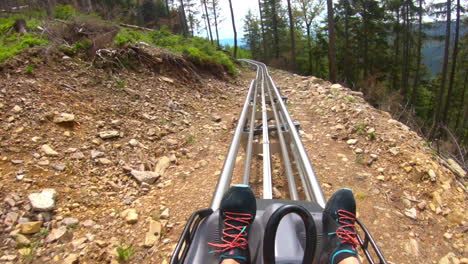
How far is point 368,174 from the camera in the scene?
3621 mm

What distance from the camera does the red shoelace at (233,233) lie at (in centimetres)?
164

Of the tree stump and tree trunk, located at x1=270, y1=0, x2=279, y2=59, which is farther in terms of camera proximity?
tree trunk, located at x1=270, y1=0, x2=279, y2=59

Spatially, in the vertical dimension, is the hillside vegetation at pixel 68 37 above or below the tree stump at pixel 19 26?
below

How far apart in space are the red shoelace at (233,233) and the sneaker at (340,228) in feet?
1.83

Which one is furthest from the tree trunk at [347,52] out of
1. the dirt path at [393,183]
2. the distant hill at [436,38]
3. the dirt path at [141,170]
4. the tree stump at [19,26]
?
the tree stump at [19,26]

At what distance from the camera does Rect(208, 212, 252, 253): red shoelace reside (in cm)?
164

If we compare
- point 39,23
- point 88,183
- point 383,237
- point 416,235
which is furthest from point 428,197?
point 39,23

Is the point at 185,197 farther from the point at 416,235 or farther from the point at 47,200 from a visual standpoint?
the point at 416,235

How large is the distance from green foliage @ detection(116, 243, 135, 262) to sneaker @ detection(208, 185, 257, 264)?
1253 millimetres

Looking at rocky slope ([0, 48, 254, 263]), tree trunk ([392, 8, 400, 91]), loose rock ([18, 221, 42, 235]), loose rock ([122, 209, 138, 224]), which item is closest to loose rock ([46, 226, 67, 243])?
rocky slope ([0, 48, 254, 263])

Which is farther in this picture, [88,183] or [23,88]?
[23,88]

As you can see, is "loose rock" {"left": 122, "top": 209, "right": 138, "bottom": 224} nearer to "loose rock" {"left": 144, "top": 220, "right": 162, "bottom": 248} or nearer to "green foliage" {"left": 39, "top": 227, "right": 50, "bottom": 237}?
"loose rock" {"left": 144, "top": 220, "right": 162, "bottom": 248}

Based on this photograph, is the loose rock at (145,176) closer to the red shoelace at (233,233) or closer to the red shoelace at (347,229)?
the red shoelace at (233,233)

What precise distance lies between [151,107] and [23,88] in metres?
2.20
